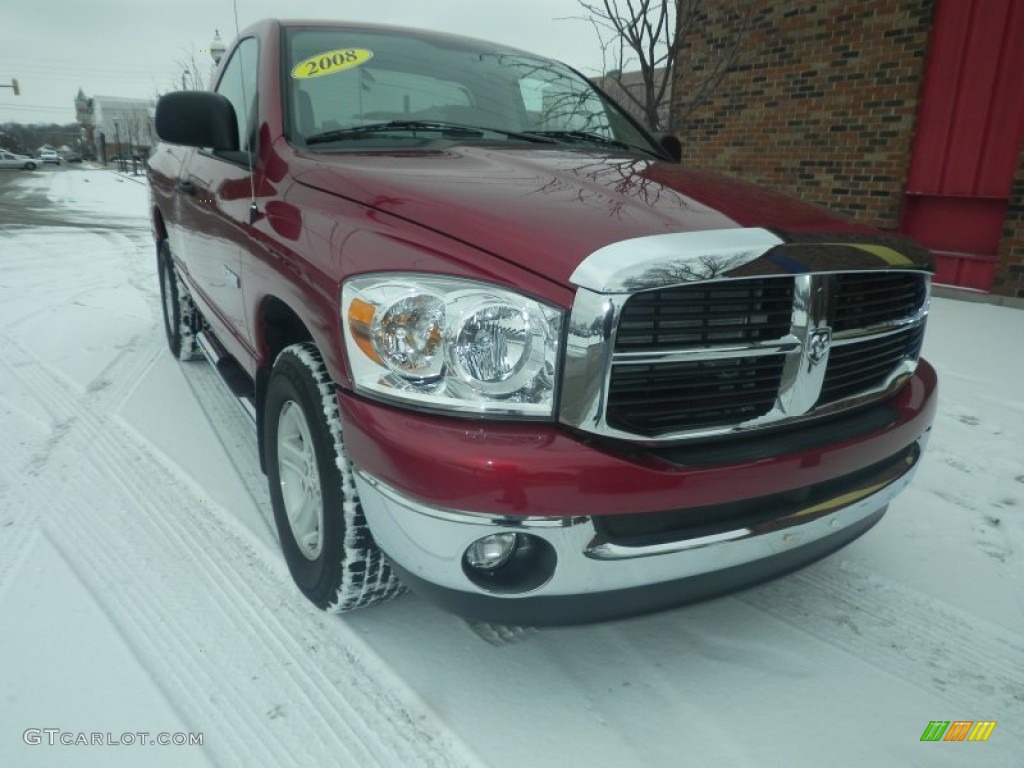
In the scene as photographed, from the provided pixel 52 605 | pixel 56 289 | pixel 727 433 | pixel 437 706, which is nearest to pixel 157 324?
pixel 56 289

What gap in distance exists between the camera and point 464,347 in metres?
1.51

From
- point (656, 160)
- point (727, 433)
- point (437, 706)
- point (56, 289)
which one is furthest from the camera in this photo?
point (56, 289)

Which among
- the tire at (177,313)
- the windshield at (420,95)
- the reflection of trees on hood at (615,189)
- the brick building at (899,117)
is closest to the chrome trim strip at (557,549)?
the reflection of trees on hood at (615,189)

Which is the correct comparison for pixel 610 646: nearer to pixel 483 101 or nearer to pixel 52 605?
pixel 52 605

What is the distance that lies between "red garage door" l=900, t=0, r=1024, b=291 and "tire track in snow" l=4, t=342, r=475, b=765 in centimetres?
615

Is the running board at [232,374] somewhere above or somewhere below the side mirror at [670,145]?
below

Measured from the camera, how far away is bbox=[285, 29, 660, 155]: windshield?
2404 millimetres

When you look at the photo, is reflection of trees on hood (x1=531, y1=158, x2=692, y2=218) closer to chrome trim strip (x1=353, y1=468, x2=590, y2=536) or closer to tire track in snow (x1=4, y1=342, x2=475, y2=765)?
chrome trim strip (x1=353, y1=468, x2=590, y2=536)

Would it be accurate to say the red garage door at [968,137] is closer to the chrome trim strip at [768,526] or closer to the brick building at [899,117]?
the brick building at [899,117]

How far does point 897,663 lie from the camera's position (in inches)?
77.9

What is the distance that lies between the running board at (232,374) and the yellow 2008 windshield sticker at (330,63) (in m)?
1.18

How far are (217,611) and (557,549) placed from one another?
117cm

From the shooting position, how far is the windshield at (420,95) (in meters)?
2.40

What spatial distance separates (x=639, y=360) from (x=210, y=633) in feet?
4.68
